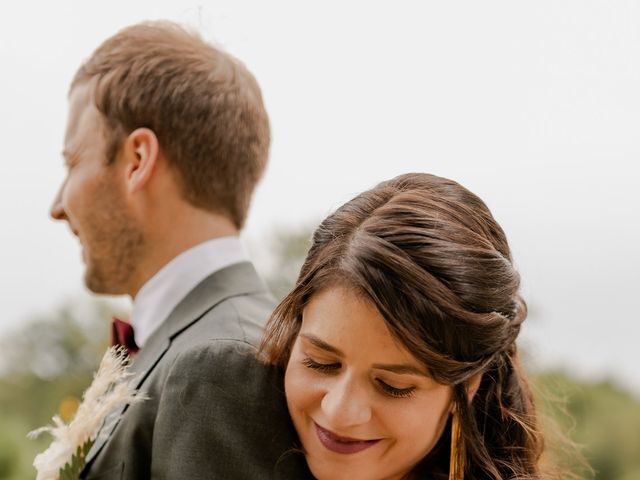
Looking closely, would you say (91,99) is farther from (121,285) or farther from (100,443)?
→ (100,443)

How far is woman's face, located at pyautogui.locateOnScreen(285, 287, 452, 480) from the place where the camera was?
2271 mm

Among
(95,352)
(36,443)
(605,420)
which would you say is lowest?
(95,352)

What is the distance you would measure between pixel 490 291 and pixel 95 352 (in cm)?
926

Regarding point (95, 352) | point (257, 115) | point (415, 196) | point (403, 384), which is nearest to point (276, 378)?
point (403, 384)

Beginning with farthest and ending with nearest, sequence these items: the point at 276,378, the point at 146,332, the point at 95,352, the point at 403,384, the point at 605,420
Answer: the point at 95,352
the point at 605,420
the point at 146,332
the point at 276,378
the point at 403,384

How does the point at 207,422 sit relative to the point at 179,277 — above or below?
below

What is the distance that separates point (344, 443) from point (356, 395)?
16 centimetres

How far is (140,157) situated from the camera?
10.2 ft

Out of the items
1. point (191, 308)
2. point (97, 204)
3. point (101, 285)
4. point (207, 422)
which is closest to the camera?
point (207, 422)

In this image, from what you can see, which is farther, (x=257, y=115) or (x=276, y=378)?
(x=257, y=115)

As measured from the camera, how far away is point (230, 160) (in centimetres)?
326

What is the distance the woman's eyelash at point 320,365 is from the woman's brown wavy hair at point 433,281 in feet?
0.39

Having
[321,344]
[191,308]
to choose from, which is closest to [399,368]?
[321,344]

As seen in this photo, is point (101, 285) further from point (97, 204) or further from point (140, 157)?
point (140, 157)
